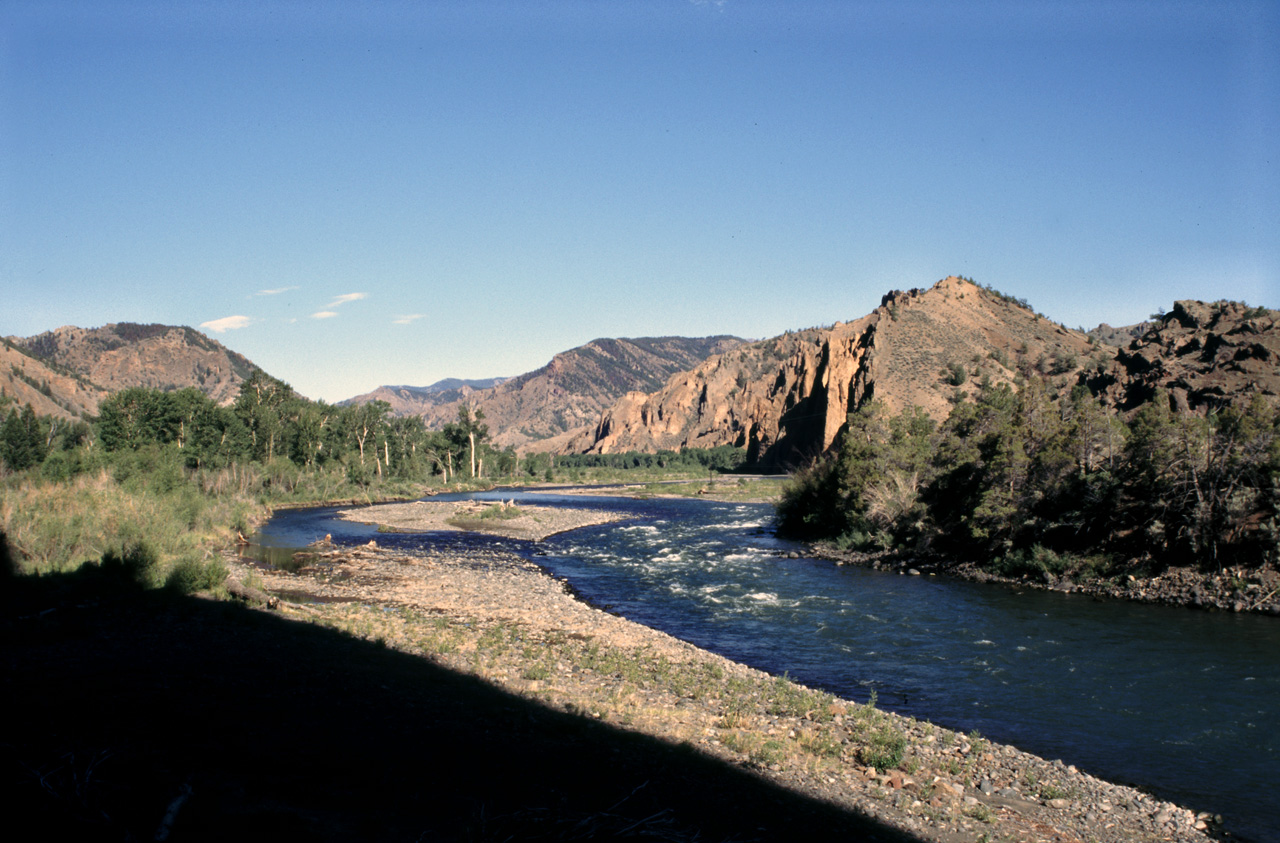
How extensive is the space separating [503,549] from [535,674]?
73.6ft

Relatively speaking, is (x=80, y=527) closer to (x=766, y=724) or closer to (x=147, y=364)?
(x=766, y=724)

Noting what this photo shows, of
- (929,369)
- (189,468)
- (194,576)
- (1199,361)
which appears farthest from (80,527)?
(929,369)

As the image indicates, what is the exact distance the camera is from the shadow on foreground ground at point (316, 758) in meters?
5.23

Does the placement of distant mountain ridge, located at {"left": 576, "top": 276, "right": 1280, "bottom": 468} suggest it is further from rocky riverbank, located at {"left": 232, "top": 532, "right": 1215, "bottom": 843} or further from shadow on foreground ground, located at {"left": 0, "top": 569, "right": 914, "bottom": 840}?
shadow on foreground ground, located at {"left": 0, "top": 569, "right": 914, "bottom": 840}

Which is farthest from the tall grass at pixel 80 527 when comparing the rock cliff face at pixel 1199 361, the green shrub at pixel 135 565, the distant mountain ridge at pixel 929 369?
the distant mountain ridge at pixel 929 369

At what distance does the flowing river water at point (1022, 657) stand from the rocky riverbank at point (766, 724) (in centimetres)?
136

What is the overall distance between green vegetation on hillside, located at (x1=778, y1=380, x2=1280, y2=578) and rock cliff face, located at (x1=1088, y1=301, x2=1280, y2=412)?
8.33 metres

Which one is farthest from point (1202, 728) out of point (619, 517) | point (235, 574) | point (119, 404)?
point (119, 404)

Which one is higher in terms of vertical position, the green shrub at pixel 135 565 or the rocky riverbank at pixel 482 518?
the green shrub at pixel 135 565

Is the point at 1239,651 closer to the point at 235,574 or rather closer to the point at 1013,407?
the point at 1013,407

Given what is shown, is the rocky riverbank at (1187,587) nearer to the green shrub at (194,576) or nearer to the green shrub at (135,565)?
the green shrub at (194,576)

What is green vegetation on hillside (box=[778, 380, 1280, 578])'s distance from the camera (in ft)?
67.9

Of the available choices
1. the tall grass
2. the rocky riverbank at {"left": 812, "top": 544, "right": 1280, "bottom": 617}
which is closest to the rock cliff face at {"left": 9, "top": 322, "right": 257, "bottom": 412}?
the tall grass

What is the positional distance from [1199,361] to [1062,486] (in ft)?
70.1
